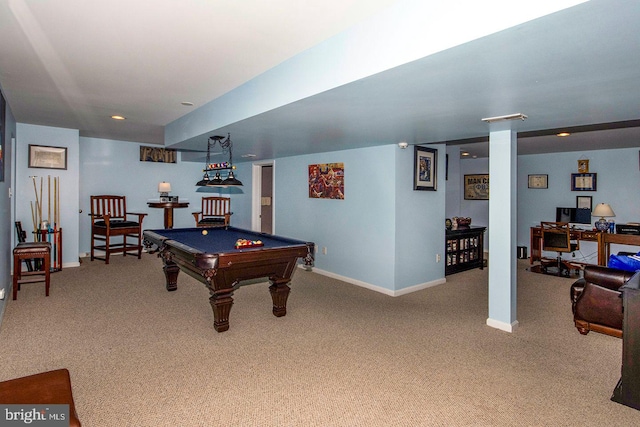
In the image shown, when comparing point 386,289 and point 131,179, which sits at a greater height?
point 131,179

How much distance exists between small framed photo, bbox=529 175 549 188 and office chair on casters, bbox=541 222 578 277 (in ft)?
4.69

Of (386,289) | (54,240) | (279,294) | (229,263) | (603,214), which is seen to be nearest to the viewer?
(229,263)

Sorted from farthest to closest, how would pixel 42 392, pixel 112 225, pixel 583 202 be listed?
1. pixel 583 202
2. pixel 112 225
3. pixel 42 392

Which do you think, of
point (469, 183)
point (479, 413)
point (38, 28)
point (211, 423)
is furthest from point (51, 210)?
point (469, 183)

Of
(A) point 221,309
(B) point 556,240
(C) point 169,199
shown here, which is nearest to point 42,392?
(A) point 221,309

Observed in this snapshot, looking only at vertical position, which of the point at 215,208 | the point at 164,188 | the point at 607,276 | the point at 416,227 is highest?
the point at 164,188

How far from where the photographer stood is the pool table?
3.13m

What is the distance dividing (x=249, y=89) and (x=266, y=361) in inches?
89.0

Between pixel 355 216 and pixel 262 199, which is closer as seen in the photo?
→ pixel 355 216

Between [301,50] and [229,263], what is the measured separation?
1822 millimetres

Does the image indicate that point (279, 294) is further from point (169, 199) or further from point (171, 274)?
point (169, 199)

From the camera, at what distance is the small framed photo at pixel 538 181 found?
7.41 m

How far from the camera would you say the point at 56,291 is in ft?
14.8

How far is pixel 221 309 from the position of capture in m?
3.29
